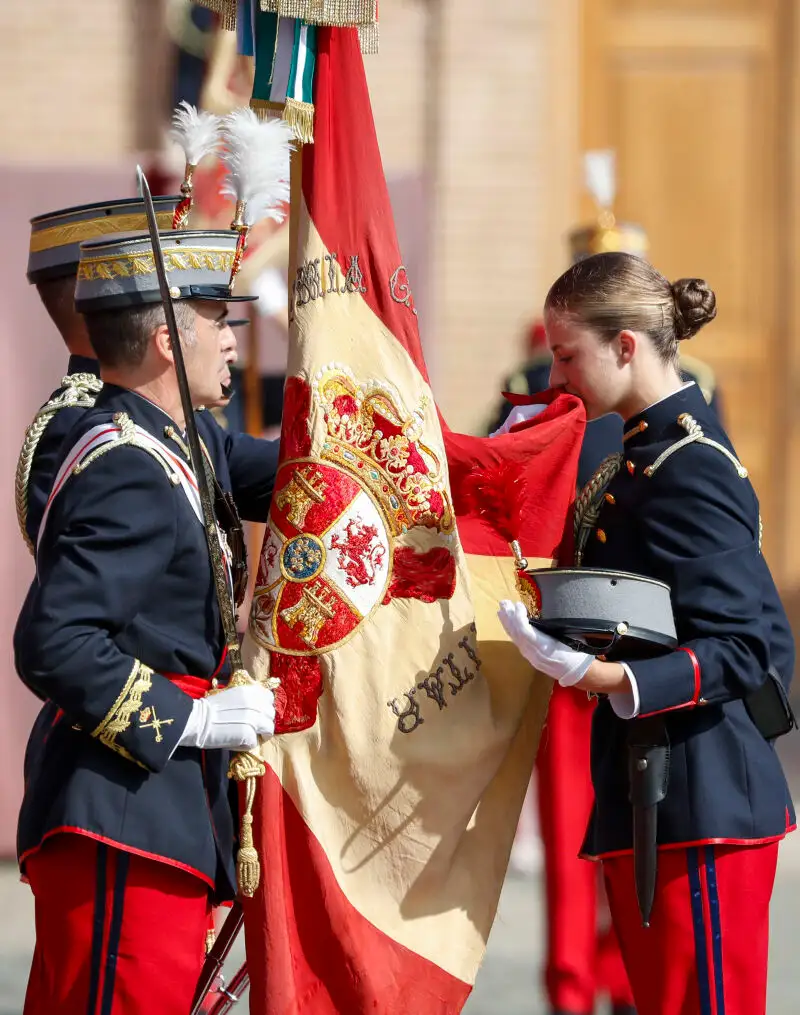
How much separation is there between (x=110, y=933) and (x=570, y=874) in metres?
1.91

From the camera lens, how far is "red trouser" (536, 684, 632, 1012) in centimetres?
421

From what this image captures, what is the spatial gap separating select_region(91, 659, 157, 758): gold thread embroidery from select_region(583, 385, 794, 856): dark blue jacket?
0.79 m

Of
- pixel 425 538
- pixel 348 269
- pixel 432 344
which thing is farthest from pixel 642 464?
pixel 432 344

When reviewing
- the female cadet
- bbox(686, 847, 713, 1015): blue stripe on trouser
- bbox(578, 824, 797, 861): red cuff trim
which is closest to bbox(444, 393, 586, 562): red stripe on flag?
the female cadet

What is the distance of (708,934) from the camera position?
2.69 meters

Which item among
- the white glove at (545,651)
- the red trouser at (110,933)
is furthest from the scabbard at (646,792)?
the red trouser at (110,933)

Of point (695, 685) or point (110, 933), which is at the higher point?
point (695, 685)

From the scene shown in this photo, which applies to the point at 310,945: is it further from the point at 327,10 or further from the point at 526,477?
the point at 327,10

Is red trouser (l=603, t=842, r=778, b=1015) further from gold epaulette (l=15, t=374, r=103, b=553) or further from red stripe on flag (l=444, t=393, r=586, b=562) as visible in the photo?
gold epaulette (l=15, t=374, r=103, b=553)

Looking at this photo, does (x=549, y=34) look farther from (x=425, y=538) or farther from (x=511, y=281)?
(x=425, y=538)

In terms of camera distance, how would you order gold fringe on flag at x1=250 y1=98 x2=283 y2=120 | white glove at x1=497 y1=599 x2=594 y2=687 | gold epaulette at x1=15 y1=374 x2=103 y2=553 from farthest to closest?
gold epaulette at x1=15 y1=374 x2=103 y2=553, gold fringe on flag at x1=250 y1=98 x2=283 y2=120, white glove at x1=497 y1=599 x2=594 y2=687

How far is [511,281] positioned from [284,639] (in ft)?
14.8

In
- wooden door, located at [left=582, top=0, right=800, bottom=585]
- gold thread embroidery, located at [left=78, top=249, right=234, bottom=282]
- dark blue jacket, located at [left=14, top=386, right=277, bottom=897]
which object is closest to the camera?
dark blue jacket, located at [left=14, top=386, right=277, bottom=897]

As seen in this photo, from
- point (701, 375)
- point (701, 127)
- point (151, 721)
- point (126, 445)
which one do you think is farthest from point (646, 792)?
point (701, 127)
